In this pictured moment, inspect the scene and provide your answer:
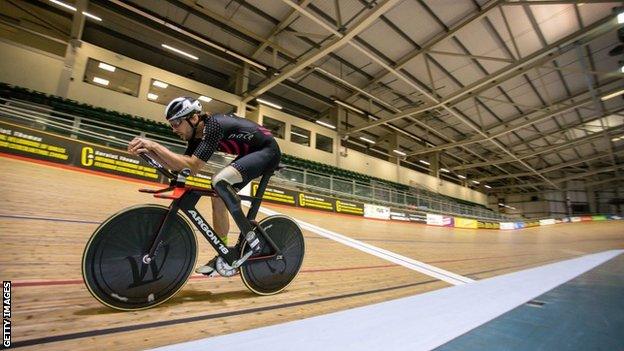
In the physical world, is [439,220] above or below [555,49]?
below

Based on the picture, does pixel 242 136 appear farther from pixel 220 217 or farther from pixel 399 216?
pixel 399 216

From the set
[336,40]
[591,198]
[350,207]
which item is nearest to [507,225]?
[350,207]

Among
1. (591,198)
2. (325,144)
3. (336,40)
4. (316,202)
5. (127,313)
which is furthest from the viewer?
(591,198)

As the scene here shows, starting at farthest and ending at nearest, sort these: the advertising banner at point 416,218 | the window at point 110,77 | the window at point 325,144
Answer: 1. the window at point 325,144
2. the advertising banner at point 416,218
3. the window at point 110,77

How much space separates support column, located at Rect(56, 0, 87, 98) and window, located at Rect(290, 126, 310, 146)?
1025 centimetres

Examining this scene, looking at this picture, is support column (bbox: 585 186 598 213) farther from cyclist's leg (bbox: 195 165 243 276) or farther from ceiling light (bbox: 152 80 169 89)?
cyclist's leg (bbox: 195 165 243 276)

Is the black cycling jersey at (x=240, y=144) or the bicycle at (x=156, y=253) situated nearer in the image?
the bicycle at (x=156, y=253)

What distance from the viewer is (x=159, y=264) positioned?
161 centimetres

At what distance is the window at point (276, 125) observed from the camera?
1627 cm

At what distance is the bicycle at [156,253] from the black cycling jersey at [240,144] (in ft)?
0.68

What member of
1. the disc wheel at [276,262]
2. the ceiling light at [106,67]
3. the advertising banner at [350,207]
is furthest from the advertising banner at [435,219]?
the ceiling light at [106,67]

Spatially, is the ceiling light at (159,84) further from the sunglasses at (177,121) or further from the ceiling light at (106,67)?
the sunglasses at (177,121)

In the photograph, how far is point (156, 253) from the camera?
5.22ft

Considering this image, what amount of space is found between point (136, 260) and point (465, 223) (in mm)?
19663
